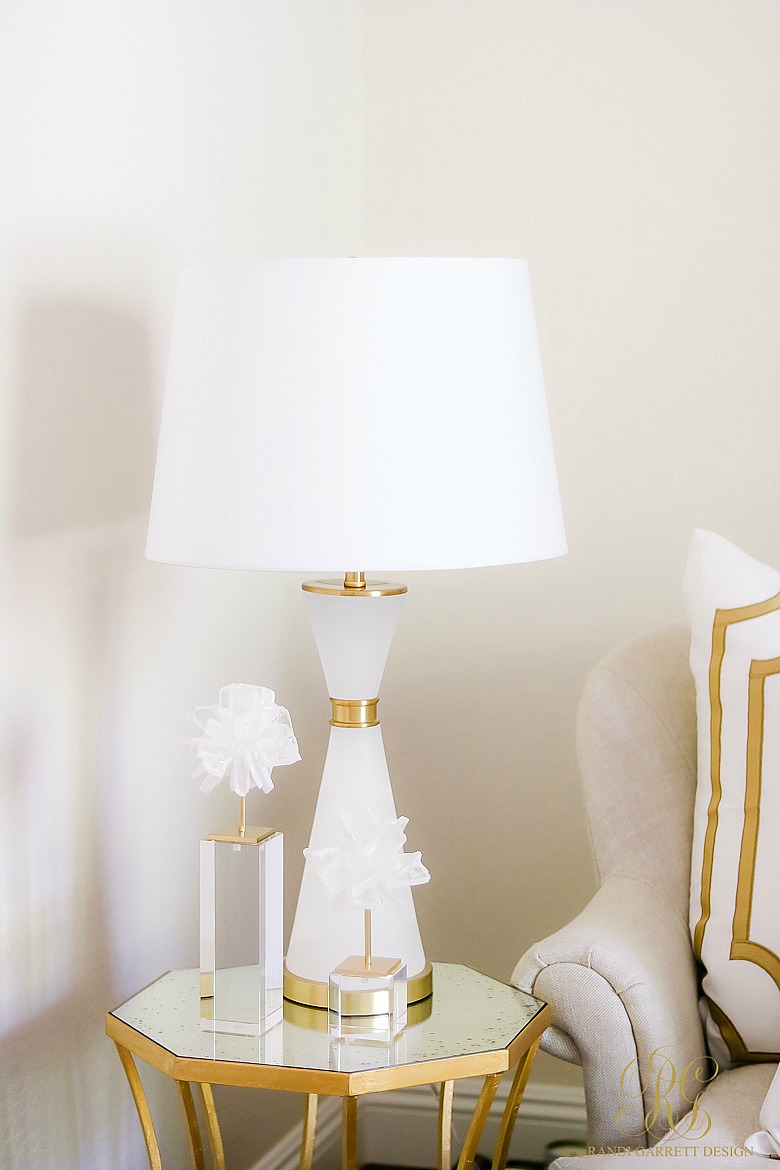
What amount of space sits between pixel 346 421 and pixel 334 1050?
0.59 metres

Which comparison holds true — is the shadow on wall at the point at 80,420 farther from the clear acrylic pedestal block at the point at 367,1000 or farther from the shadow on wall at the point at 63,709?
the clear acrylic pedestal block at the point at 367,1000

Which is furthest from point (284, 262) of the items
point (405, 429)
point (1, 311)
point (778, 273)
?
point (778, 273)

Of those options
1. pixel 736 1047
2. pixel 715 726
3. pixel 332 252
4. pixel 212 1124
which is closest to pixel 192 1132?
pixel 212 1124

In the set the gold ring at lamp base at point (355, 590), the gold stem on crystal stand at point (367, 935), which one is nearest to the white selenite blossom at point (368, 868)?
the gold stem on crystal stand at point (367, 935)

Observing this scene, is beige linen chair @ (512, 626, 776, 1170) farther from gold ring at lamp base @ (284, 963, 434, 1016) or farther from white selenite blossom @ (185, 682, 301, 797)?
white selenite blossom @ (185, 682, 301, 797)

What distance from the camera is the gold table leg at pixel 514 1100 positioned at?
123 centimetres

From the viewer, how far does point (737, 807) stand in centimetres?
134

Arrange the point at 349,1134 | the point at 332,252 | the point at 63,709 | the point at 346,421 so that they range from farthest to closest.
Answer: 1. the point at 332,252
2. the point at 349,1134
3. the point at 63,709
4. the point at 346,421

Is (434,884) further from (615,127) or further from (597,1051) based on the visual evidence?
(615,127)

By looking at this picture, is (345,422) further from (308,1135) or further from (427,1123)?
(427,1123)

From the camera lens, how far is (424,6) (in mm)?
1897

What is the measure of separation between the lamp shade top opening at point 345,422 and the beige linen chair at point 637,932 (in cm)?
45

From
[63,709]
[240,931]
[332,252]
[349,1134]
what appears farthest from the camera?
[332,252]

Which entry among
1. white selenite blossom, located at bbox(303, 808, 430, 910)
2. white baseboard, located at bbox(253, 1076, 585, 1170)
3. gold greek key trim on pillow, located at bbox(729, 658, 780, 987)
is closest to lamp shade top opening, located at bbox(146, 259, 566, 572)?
white selenite blossom, located at bbox(303, 808, 430, 910)
